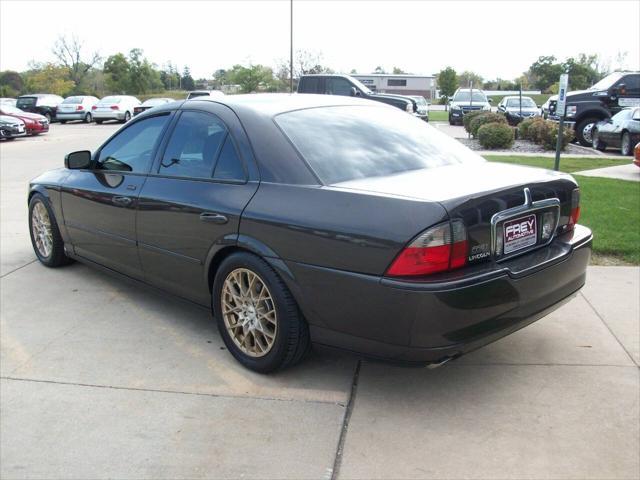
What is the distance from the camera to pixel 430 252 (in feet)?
9.30

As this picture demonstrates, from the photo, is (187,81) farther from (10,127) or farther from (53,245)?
(53,245)

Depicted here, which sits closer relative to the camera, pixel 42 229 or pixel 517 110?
pixel 42 229

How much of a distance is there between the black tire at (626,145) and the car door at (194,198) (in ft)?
47.6

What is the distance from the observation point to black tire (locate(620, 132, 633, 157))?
51.5ft

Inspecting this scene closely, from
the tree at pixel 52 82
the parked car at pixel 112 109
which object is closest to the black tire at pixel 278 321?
the parked car at pixel 112 109

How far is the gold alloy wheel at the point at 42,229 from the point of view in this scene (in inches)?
224

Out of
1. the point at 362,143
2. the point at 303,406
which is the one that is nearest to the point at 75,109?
the point at 362,143

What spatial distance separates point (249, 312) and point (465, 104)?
88.8 ft

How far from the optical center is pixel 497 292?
299cm

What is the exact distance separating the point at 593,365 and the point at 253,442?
2.12 metres

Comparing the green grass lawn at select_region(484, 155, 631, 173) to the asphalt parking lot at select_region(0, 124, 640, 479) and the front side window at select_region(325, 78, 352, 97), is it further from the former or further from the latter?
the asphalt parking lot at select_region(0, 124, 640, 479)

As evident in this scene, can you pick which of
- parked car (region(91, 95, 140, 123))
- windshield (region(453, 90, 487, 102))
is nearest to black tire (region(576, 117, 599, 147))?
windshield (region(453, 90, 487, 102))

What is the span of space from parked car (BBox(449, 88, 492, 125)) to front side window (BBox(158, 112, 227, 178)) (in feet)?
82.4

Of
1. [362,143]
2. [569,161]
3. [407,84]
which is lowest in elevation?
[569,161]
